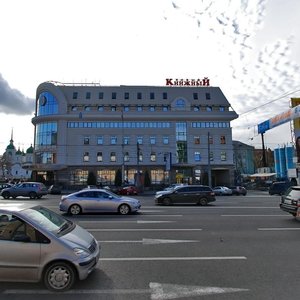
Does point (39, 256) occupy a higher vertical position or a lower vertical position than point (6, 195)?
lower

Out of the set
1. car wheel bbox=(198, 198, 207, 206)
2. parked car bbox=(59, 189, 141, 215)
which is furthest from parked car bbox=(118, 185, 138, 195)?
parked car bbox=(59, 189, 141, 215)

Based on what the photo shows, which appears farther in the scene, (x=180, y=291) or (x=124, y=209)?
(x=124, y=209)

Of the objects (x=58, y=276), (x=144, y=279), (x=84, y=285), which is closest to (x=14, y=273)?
(x=58, y=276)

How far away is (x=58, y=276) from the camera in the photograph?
5672mm

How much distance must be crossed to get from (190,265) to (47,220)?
3.27 meters

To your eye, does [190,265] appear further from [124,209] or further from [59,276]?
[124,209]

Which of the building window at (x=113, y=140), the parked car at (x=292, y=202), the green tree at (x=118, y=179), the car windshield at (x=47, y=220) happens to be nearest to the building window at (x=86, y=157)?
the building window at (x=113, y=140)

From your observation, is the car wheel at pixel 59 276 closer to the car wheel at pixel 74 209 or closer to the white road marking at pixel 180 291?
the white road marking at pixel 180 291

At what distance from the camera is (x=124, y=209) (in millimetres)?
17656

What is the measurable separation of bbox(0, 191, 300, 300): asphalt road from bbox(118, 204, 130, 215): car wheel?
451 centimetres

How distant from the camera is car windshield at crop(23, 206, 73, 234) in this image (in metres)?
6.03

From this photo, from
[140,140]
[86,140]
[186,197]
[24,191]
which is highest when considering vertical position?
[86,140]

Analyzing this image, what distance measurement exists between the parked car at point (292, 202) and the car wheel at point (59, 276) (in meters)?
11.5

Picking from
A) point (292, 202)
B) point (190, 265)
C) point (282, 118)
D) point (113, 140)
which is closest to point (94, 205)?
Answer: point (292, 202)
